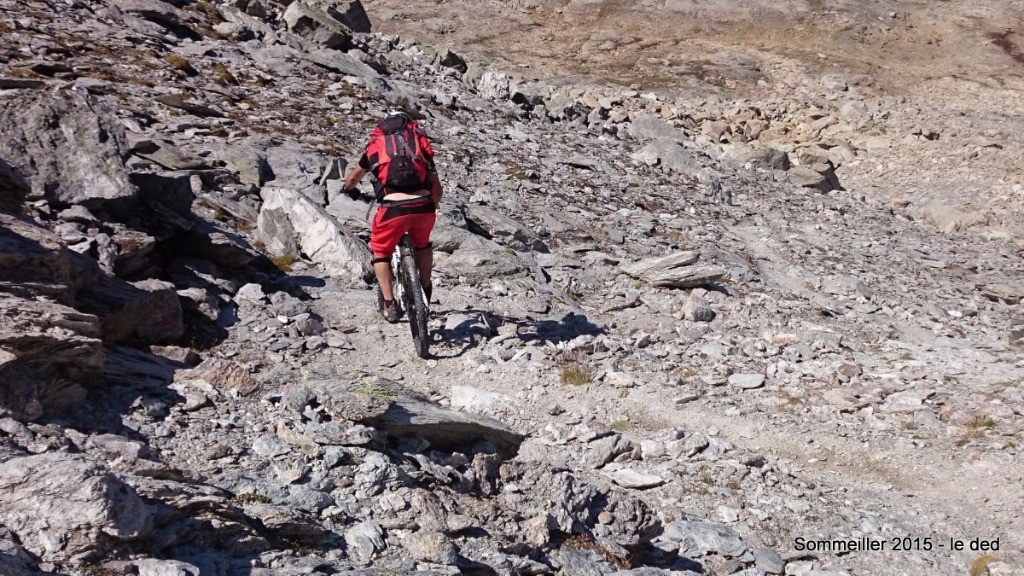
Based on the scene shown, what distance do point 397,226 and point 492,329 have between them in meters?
2.01

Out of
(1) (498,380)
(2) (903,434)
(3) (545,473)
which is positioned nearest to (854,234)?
(2) (903,434)

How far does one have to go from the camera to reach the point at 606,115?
23500 mm

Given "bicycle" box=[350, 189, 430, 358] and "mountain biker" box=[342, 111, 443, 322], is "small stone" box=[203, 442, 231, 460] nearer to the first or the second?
"bicycle" box=[350, 189, 430, 358]

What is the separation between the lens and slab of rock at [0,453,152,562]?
11.1 ft

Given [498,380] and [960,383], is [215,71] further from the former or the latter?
[960,383]

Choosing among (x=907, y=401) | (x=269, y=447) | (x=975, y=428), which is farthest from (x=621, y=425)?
(x=269, y=447)

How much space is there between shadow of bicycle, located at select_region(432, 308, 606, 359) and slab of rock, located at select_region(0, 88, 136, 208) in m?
3.62

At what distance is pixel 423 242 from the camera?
784cm

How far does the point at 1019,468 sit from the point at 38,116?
32.6 ft

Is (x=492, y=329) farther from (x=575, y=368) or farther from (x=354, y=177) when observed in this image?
(x=354, y=177)

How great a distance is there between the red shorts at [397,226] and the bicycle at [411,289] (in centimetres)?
7

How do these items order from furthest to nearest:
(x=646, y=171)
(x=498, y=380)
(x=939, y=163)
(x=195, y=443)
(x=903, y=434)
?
(x=939, y=163) < (x=646, y=171) < (x=498, y=380) < (x=903, y=434) < (x=195, y=443)

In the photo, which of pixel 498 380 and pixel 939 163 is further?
pixel 939 163

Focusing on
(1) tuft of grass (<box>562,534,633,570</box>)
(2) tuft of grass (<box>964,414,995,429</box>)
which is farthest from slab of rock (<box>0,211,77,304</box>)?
(2) tuft of grass (<box>964,414,995,429</box>)
